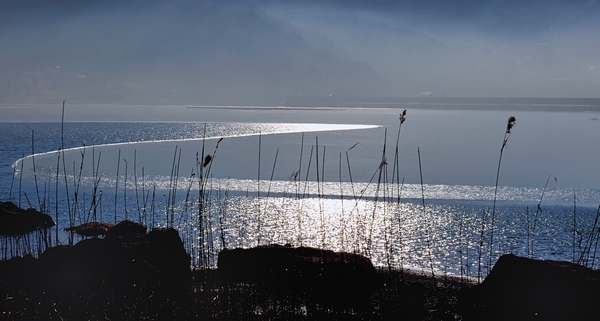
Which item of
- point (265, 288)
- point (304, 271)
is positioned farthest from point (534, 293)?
point (265, 288)

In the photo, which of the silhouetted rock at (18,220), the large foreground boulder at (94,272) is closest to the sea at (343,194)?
the silhouetted rock at (18,220)

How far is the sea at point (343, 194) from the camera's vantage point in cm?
696

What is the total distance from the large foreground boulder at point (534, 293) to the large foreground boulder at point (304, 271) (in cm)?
100

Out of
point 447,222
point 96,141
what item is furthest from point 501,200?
point 96,141

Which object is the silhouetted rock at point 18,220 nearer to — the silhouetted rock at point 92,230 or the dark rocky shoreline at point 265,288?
the silhouetted rock at point 92,230

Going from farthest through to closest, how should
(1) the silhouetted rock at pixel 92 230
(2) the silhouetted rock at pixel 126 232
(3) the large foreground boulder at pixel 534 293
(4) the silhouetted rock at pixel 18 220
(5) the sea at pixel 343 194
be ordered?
(4) the silhouetted rock at pixel 18 220 < (1) the silhouetted rock at pixel 92 230 < (5) the sea at pixel 343 194 < (2) the silhouetted rock at pixel 126 232 < (3) the large foreground boulder at pixel 534 293

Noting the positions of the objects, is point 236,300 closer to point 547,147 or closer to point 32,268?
point 32,268

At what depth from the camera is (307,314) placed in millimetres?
4449

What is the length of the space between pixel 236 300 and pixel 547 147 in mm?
18996

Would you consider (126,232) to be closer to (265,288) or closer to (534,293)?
(265,288)

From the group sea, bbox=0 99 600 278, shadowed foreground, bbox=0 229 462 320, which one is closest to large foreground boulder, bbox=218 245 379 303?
shadowed foreground, bbox=0 229 462 320

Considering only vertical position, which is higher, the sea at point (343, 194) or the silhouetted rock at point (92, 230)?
the sea at point (343, 194)

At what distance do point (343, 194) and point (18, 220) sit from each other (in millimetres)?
6160

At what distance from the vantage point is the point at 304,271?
213 inches
